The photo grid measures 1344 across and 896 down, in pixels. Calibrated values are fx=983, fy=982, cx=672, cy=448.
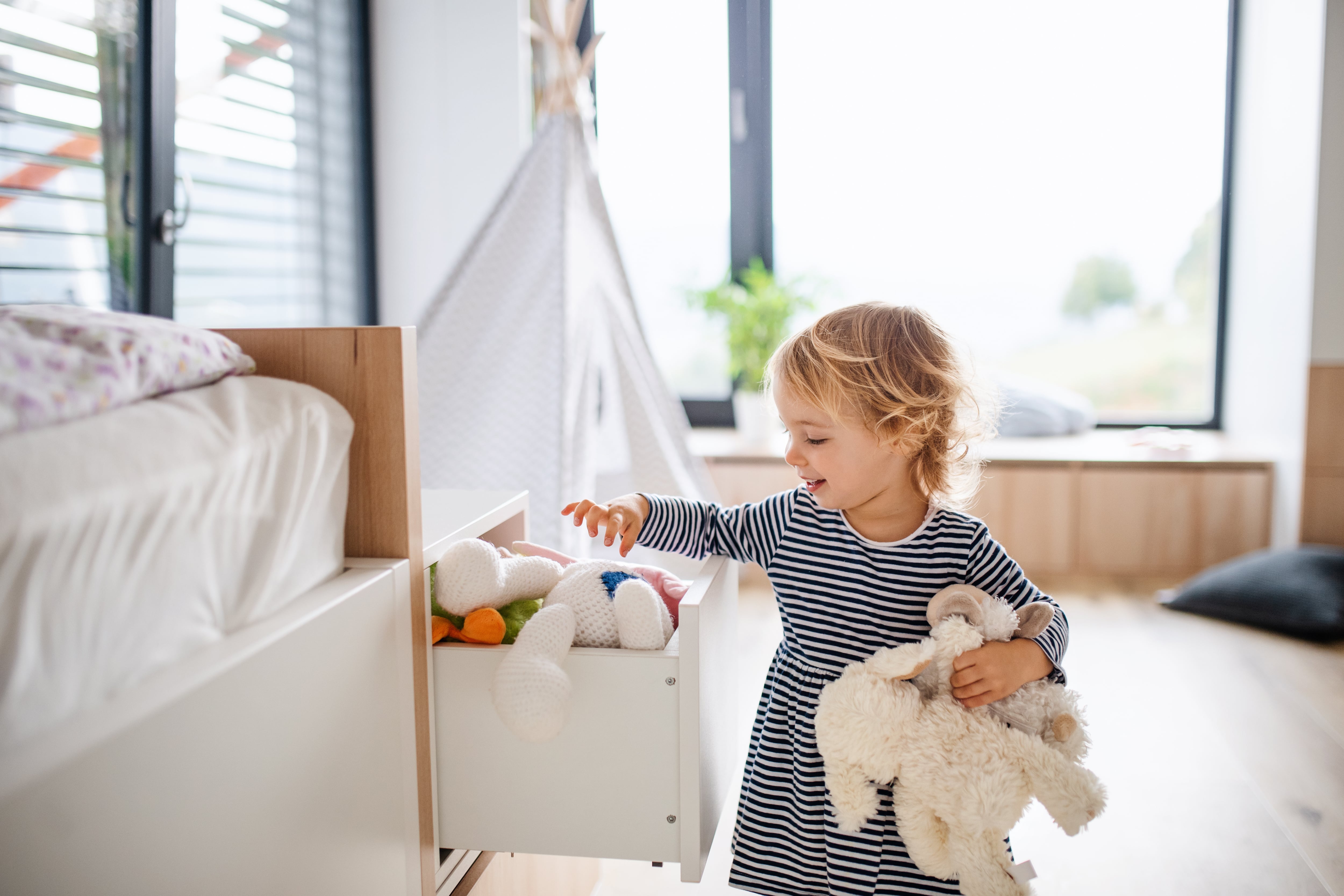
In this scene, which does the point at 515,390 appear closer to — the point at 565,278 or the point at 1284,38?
the point at 565,278

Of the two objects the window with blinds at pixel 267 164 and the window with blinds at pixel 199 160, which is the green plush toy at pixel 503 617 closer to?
the window with blinds at pixel 199 160

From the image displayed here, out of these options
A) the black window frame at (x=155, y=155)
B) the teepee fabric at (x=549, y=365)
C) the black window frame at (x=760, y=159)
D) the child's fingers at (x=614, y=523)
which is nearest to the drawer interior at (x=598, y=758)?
the child's fingers at (x=614, y=523)

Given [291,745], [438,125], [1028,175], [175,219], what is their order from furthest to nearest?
[1028,175], [438,125], [175,219], [291,745]

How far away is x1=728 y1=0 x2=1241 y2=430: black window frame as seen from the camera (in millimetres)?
3299

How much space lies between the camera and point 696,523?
1109mm

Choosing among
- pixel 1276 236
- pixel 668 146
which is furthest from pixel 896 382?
pixel 668 146

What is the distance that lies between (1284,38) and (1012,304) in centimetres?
109

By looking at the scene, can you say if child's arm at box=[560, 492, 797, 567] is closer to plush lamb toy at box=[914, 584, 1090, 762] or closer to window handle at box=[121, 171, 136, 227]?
plush lamb toy at box=[914, 584, 1090, 762]

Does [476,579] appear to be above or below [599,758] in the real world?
above

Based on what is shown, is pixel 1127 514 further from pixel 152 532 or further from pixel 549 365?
pixel 152 532

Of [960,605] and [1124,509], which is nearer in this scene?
[960,605]

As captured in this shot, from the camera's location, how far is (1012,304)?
3.49 m

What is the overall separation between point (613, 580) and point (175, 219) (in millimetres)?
1779

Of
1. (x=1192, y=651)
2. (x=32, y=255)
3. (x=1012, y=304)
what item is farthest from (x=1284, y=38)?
(x=32, y=255)
